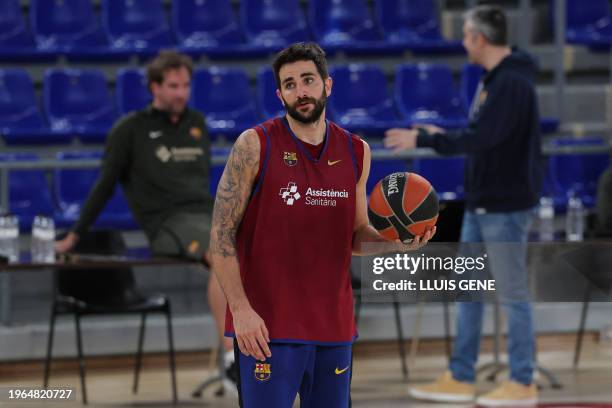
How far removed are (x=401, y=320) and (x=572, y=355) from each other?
1052 millimetres

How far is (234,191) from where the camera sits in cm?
293

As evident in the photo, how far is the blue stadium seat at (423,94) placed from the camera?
323 inches

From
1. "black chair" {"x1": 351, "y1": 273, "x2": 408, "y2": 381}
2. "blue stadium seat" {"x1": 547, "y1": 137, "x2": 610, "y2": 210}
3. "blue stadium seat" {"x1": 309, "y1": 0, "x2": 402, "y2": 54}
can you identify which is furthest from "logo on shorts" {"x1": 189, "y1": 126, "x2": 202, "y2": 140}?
"blue stadium seat" {"x1": 547, "y1": 137, "x2": 610, "y2": 210}

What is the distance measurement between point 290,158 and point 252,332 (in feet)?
1.52

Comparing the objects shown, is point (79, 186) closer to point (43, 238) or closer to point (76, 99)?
point (76, 99)

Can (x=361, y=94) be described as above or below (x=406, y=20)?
below

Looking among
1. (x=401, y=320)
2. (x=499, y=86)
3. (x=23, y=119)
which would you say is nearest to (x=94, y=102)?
(x=23, y=119)

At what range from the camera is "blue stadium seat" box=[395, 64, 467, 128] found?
8.20 meters

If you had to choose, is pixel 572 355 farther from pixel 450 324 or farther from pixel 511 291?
pixel 511 291

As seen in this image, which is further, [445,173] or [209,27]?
[209,27]

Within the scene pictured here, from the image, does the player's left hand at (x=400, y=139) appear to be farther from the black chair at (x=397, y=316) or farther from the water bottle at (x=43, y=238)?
the water bottle at (x=43, y=238)

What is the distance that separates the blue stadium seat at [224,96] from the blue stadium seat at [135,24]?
517 mm

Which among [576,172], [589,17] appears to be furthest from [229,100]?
[589,17]
